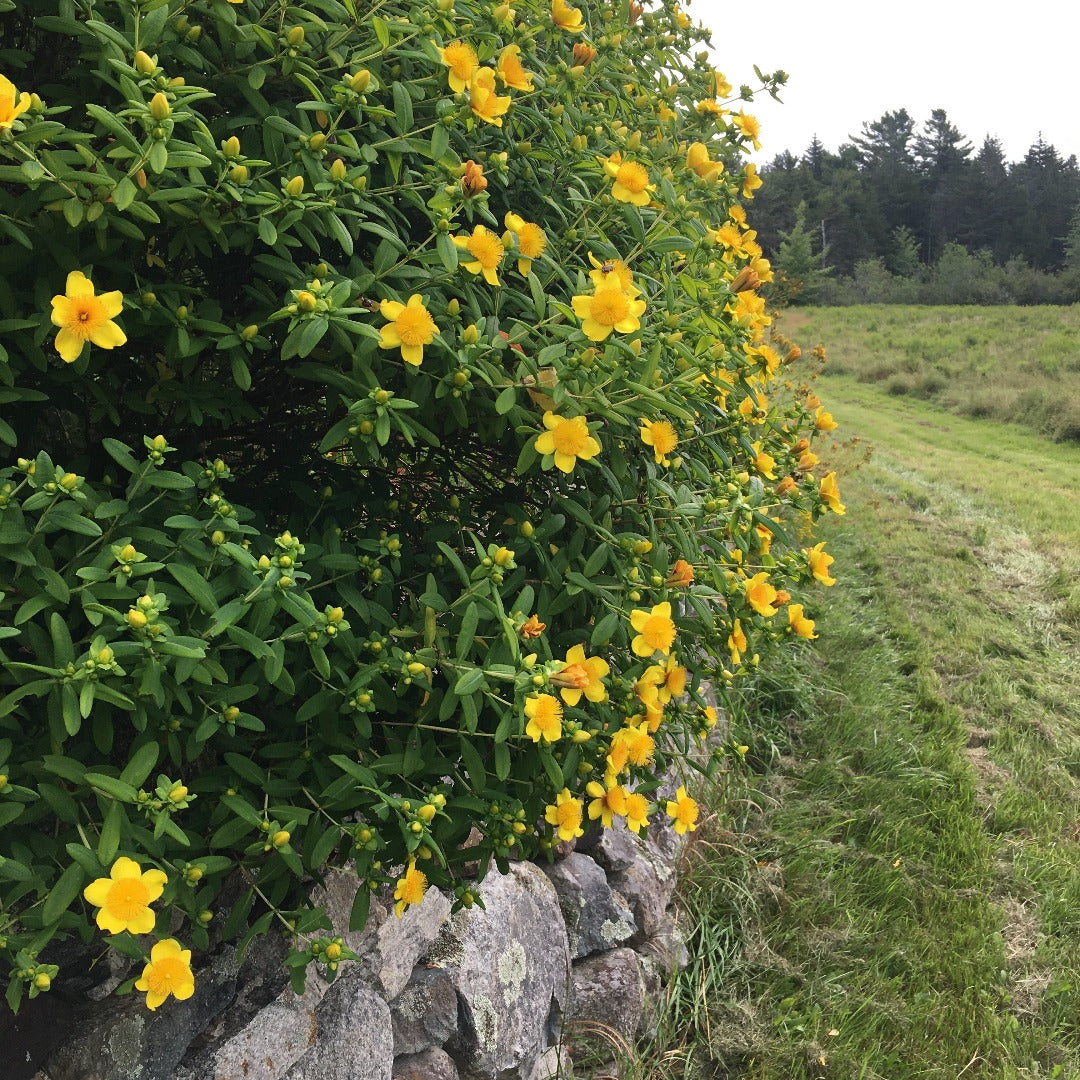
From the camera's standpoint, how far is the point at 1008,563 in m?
6.04

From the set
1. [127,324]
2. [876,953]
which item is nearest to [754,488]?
[127,324]

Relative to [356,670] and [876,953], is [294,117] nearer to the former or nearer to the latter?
[356,670]

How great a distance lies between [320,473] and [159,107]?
0.74 m

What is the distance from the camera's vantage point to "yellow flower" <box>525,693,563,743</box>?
1.21m

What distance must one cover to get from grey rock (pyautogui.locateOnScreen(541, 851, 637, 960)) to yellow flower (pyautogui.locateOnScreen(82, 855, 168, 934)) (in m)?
1.44

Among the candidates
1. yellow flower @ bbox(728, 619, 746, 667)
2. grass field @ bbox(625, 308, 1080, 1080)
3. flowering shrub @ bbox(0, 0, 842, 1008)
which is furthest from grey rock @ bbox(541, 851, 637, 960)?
yellow flower @ bbox(728, 619, 746, 667)

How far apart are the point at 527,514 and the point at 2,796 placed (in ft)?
3.05

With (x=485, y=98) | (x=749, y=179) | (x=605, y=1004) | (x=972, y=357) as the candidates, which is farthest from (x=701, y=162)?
(x=972, y=357)

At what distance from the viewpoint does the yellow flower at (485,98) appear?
132 cm

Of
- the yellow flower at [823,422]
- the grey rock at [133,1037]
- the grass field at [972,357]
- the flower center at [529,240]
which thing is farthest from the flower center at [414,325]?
the grass field at [972,357]

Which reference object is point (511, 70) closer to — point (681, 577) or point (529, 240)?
point (529, 240)

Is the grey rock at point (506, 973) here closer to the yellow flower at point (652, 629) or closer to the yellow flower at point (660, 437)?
the yellow flower at point (652, 629)

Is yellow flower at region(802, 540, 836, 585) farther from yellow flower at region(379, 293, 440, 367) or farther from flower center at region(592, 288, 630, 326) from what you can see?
yellow flower at region(379, 293, 440, 367)

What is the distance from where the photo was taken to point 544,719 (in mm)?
1225
